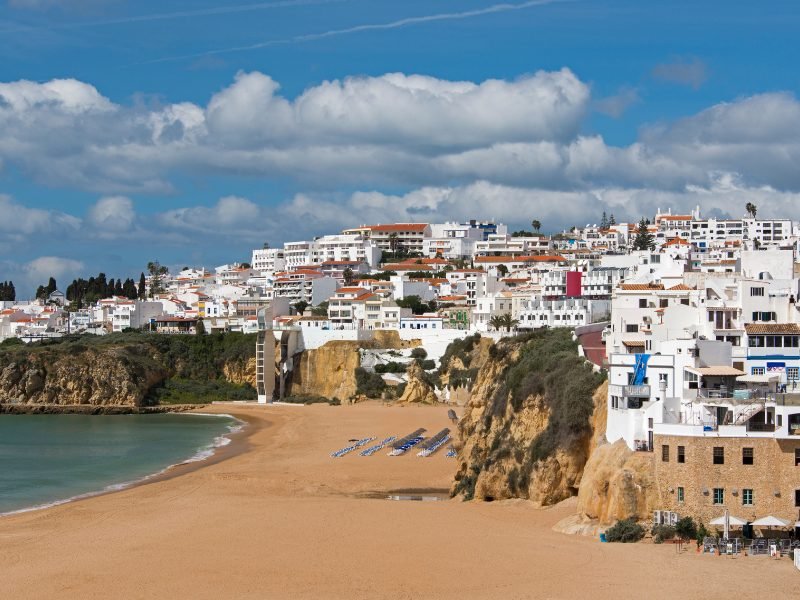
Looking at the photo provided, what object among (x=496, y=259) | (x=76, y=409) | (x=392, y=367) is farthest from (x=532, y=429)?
(x=496, y=259)

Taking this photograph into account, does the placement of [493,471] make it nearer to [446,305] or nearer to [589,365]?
[589,365]

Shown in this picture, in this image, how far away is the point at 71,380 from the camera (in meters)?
77.8

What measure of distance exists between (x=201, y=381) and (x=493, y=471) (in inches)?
2080

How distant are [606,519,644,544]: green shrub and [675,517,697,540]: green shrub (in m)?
0.94

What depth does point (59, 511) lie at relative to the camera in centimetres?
3456

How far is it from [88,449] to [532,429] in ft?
94.0

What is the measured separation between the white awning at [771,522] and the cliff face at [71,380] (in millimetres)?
60662

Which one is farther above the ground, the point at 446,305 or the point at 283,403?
the point at 446,305

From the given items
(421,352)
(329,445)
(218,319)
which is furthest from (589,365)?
(218,319)

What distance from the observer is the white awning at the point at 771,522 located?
22188 mm

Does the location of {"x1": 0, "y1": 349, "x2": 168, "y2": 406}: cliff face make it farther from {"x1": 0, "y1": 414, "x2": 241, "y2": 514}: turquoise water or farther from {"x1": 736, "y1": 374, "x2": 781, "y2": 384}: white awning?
{"x1": 736, "y1": 374, "x2": 781, "y2": 384}: white awning

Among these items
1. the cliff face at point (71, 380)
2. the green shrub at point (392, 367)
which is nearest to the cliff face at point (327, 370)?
the green shrub at point (392, 367)

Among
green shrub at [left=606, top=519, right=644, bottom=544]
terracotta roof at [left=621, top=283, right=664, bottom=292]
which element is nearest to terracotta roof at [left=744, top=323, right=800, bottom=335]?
green shrub at [left=606, top=519, right=644, bottom=544]

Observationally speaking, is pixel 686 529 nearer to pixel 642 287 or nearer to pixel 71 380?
pixel 642 287
